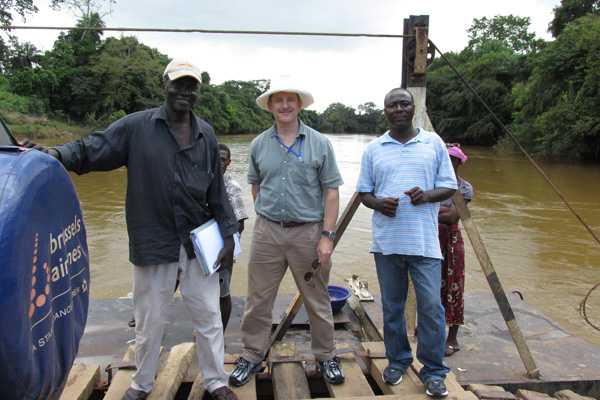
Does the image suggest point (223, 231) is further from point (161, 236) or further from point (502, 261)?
point (502, 261)

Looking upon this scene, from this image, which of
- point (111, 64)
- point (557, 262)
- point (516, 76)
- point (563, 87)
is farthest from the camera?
point (111, 64)

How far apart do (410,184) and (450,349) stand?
5.07 feet

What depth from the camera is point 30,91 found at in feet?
131

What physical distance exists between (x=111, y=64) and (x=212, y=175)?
4751cm

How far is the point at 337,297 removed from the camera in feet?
14.9

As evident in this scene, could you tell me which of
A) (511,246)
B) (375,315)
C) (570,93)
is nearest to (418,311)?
(375,315)

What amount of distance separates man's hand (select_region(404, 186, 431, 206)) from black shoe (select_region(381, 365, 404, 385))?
969 millimetres

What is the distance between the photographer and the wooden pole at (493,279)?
3305 millimetres

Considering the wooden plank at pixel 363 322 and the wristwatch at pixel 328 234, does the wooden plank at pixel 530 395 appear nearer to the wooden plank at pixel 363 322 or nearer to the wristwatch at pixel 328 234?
the wooden plank at pixel 363 322

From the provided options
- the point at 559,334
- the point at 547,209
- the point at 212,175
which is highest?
the point at 212,175

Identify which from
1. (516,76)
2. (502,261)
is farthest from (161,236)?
(516,76)

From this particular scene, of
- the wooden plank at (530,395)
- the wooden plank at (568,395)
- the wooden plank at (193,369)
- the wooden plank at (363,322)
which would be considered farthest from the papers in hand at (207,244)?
the wooden plank at (568,395)

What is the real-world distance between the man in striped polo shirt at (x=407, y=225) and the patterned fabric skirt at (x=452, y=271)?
862mm

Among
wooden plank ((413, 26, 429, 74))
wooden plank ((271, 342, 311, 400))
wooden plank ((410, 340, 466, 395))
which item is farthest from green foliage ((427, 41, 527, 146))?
wooden plank ((271, 342, 311, 400))
